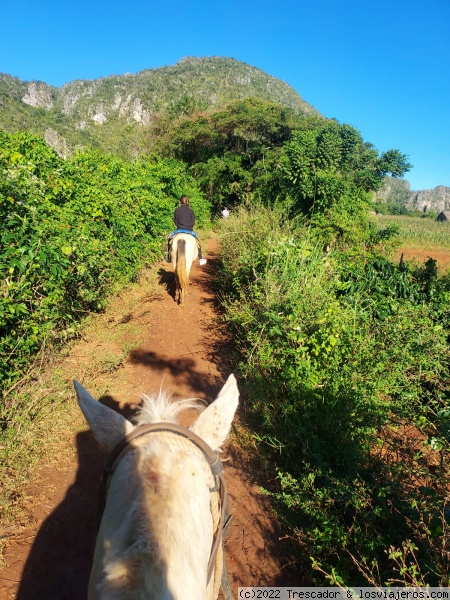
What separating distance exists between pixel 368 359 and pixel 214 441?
2838 millimetres

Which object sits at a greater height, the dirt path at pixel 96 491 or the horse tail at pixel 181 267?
the horse tail at pixel 181 267

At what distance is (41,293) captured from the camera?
4082 millimetres

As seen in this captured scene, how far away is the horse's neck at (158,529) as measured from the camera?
2.99ft

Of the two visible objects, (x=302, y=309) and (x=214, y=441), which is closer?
(x=214, y=441)

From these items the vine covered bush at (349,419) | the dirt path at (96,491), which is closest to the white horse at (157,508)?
the dirt path at (96,491)

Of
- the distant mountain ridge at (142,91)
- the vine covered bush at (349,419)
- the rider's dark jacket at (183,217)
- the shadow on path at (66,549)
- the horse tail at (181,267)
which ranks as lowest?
the shadow on path at (66,549)

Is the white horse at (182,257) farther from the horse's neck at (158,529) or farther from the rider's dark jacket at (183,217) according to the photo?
the horse's neck at (158,529)

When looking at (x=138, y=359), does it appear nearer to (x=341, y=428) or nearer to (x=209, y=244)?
(x=341, y=428)

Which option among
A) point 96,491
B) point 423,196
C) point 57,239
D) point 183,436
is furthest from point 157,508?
point 423,196

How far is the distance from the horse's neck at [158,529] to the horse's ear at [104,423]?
0.24 metres

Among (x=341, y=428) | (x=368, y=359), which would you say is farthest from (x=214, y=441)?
(x=368, y=359)

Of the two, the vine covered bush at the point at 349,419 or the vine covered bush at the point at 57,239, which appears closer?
A: the vine covered bush at the point at 349,419

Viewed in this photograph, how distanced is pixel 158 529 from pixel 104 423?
1.93 feet

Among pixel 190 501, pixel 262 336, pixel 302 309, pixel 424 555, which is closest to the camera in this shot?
pixel 190 501
